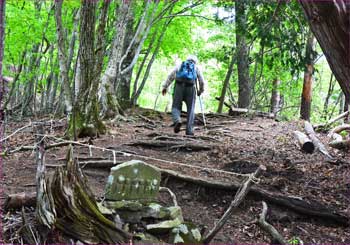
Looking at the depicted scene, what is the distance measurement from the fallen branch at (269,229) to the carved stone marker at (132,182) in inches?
55.2

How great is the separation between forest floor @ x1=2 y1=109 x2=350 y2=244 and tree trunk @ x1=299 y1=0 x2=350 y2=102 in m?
1.70

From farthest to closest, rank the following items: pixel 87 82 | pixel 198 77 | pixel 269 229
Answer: pixel 198 77 → pixel 87 82 → pixel 269 229

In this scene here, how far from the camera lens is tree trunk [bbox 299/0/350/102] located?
12.4 ft

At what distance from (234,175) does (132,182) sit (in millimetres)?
2488

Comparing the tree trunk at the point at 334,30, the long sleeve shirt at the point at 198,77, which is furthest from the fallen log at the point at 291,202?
the long sleeve shirt at the point at 198,77

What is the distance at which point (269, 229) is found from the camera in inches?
162

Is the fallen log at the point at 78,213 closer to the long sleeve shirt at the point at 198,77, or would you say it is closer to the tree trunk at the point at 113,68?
the long sleeve shirt at the point at 198,77

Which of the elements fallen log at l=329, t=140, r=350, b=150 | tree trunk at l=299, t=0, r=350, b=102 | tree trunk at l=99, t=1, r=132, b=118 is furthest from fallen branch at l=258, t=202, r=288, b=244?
tree trunk at l=99, t=1, r=132, b=118

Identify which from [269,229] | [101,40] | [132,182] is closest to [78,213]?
[132,182]

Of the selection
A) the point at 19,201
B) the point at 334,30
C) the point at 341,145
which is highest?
the point at 334,30

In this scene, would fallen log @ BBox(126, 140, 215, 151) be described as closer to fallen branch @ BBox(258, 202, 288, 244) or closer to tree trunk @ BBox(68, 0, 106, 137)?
tree trunk @ BBox(68, 0, 106, 137)

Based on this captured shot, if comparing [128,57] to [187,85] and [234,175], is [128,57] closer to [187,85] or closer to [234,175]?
[187,85]

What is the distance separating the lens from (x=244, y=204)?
4.85 meters

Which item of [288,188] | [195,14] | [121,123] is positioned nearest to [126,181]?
[288,188]
